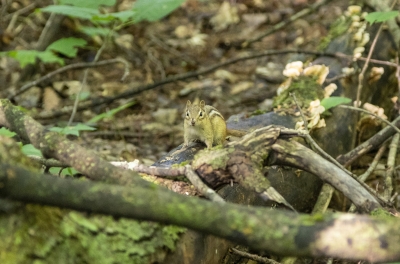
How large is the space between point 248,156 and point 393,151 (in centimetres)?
238

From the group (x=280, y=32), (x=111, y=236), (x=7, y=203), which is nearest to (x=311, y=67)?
(x=111, y=236)

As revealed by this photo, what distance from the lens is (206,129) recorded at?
3.48 metres

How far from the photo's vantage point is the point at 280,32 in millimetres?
8227

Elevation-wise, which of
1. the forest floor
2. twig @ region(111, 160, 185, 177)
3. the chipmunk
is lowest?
the forest floor

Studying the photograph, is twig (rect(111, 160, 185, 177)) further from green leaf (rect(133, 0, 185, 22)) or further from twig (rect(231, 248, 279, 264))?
green leaf (rect(133, 0, 185, 22))

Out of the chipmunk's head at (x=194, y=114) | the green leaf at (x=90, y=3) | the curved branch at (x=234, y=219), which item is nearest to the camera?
the curved branch at (x=234, y=219)

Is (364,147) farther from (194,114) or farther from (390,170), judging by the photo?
(194,114)

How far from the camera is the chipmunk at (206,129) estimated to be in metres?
3.47

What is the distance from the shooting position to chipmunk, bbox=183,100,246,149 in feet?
11.4

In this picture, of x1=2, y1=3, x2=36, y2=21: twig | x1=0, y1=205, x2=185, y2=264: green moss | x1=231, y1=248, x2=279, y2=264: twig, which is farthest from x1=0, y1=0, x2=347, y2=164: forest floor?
x1=0, y1=205, x2=185, y2=264: green moss

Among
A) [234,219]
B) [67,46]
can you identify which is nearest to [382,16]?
[234,219]

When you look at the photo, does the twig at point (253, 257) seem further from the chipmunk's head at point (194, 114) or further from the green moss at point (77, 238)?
the chipmunk's head at point (194, 114)

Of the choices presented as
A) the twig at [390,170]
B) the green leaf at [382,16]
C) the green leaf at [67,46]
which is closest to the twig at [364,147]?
the twig at [390,170]

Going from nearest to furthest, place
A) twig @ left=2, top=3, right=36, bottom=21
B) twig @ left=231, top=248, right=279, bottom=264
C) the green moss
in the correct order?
the green moss, twig @ left=231, top=248, right=279, bottom=264, twig @ left=2, top=3, right=36, bottom=21
